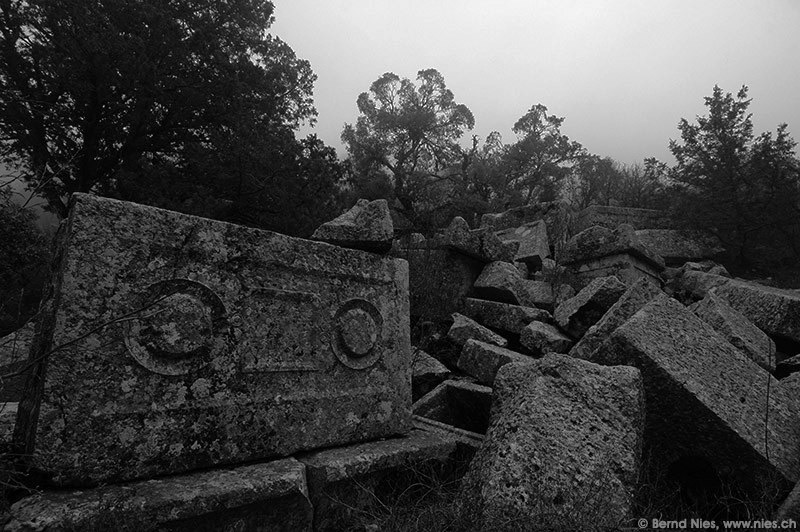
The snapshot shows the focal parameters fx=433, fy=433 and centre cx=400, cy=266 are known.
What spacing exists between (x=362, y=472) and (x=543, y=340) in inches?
100

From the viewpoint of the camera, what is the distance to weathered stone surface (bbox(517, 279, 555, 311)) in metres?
5.51

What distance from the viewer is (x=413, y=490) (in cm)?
225

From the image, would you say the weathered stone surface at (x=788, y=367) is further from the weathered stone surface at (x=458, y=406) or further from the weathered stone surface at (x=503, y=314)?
the weathered stone surface at (x=458, y=406)

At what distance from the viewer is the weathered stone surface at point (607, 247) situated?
20.5ft

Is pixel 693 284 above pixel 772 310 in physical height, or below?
above

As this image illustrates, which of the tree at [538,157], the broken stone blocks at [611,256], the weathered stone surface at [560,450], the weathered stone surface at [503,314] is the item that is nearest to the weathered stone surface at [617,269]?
the broken stone blocks at [611,256]

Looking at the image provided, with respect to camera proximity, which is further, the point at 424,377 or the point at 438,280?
the point at 438,280

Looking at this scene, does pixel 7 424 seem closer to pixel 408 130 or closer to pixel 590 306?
pixel 590 306

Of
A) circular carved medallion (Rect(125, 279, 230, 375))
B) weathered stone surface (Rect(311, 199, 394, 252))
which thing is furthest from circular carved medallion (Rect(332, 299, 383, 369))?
circular carved medallion (Rect(125, 279, 230, 375))

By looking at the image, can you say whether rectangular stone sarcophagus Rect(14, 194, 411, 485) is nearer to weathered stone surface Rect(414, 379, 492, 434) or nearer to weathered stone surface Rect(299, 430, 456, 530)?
weathered stone surface Rect(299, 430, 456, 530)

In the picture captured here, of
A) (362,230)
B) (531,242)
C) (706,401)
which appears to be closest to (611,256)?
(531,242)

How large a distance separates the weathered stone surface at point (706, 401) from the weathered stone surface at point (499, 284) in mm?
2720

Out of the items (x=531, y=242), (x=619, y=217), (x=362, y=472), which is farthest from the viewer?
(x=619, y=217)

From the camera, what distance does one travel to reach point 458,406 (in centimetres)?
321
